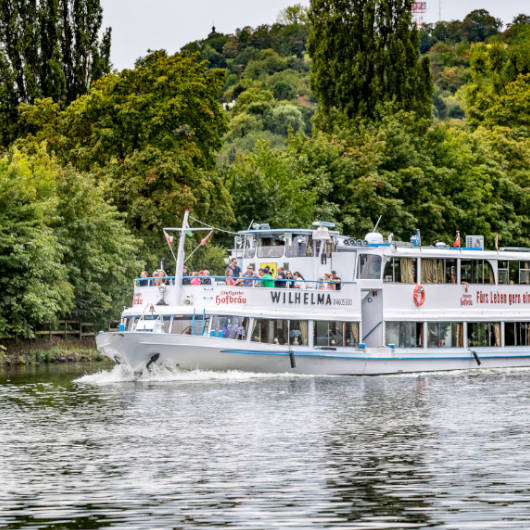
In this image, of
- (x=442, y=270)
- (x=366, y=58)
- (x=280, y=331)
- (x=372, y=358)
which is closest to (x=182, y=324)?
(x=280, y=331)

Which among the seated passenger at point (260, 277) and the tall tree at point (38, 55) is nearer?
the seated passenger at point (260, 277)

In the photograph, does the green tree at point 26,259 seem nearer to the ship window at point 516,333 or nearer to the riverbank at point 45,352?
the riverbank at point 45,352

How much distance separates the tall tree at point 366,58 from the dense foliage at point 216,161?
11cm

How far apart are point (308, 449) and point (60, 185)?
121 ft

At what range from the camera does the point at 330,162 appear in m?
74.8

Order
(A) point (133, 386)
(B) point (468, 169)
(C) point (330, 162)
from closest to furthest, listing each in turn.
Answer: (A) point (133, 386) < (C) point (330, 162) < (B) point (468, 169)

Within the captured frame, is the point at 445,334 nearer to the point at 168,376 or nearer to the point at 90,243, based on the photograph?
the point at 168,376

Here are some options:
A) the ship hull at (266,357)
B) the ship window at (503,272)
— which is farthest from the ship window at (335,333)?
the ship window at (503,272)

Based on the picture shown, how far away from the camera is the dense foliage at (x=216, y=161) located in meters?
57.7

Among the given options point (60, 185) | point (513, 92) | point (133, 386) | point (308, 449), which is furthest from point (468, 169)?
point (308, 449)

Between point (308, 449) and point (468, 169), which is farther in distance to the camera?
point (468, 169)

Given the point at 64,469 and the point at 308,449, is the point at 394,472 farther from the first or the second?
the point at 64,469

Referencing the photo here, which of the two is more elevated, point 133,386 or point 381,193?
point 381,193

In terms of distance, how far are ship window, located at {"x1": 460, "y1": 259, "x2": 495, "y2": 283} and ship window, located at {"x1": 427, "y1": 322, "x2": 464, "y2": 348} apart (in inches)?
80.2
